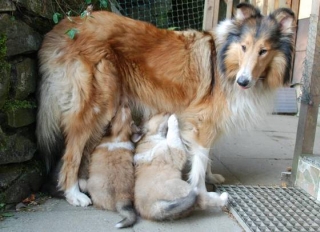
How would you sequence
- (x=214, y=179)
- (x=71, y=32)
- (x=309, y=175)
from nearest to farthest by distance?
(x=71, y=32), (x=309, y=175), (x=214, y=179)

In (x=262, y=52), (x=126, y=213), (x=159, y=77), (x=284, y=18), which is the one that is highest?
(x=284, y=18)

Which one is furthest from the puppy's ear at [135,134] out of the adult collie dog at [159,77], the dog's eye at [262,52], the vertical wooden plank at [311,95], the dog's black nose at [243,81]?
the vertical wooden plank at [311,95]

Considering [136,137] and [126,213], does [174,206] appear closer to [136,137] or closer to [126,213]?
[126,213]

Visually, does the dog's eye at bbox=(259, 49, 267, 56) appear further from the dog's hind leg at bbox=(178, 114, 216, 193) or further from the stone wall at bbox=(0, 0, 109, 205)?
the stone wall at bbox=(0, 0, 109, 205)

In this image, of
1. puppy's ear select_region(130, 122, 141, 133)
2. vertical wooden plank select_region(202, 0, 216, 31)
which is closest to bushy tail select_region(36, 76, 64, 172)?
puppy's ear select_region(130, 122, 141, 133)

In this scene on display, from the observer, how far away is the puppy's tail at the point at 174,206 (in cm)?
281

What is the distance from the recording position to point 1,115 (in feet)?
9.95

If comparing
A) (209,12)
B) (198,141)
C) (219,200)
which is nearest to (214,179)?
(198,141)

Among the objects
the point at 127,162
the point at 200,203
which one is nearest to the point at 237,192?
the point at 200,203

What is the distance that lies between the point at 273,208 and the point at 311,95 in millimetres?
1159

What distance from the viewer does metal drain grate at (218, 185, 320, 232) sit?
2928 mm

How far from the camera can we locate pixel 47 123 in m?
3.42

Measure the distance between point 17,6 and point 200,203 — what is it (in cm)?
221

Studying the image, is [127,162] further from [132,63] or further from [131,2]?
[131,2]
